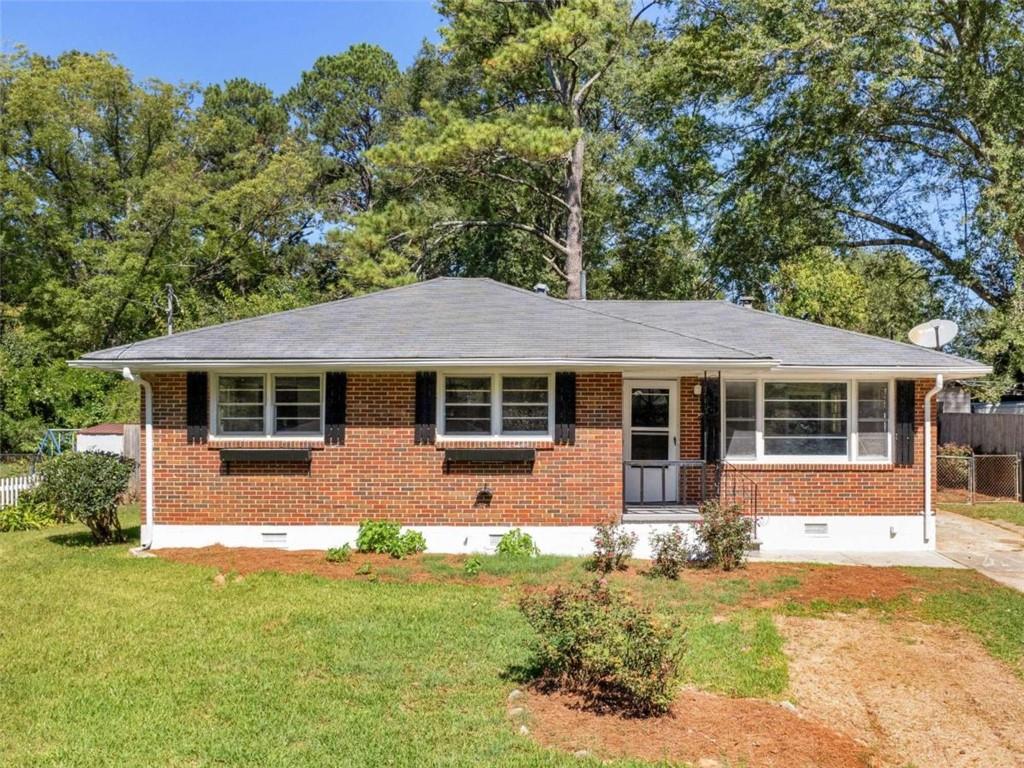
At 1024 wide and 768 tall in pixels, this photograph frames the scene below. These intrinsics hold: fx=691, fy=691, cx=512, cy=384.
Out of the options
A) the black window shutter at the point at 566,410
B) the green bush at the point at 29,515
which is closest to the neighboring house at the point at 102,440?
the green bush at the point at 29,515

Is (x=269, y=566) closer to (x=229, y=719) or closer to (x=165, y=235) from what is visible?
(x=229, y=719)

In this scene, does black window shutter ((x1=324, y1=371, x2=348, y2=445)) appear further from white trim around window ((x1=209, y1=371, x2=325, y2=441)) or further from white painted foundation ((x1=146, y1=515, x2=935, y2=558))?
white painted foundation ((x1=146, y1=515, x2=935, y2=558))

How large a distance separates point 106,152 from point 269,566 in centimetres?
2460

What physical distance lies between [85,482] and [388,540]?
4.52m

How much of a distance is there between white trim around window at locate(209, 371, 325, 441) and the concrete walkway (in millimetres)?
6636

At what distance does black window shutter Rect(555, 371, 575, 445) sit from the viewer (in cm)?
980

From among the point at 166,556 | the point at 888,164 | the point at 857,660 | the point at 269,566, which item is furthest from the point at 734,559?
the point at 888,164

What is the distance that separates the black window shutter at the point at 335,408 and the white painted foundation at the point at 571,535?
1.35m

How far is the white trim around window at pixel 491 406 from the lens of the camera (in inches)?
390

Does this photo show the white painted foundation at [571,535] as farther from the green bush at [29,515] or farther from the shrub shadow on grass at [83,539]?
the green bush at [29,515]

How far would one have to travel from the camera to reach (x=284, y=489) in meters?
10.1

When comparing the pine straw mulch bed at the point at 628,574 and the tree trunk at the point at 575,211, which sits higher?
the tree trunk at the point at 575,211

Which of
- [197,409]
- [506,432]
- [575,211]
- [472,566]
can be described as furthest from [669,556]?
[575,211]

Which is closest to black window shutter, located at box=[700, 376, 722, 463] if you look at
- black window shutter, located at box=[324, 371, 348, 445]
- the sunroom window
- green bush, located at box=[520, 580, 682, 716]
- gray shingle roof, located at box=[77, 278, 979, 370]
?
gray shingle roof, located at box=[77, 278, 979, 370]
